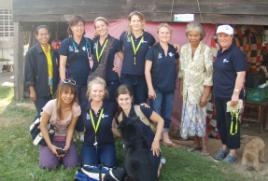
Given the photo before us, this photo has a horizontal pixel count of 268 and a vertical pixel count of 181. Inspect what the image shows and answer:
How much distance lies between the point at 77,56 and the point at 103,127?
45.2 inches

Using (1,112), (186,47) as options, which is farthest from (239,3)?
(1,112)

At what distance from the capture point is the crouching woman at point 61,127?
4.84m

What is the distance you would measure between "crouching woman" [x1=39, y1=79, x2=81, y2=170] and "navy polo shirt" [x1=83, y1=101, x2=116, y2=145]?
22 centimetres

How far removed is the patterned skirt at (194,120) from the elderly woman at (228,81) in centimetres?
24

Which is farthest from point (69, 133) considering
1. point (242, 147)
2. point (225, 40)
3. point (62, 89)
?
point (242, 147)

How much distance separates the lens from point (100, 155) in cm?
490

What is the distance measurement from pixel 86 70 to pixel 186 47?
1371 mm

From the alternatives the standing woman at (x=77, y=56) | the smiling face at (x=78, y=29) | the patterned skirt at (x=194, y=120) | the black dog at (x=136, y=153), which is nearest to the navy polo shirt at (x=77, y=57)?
the standing woman at (x=77, y=56)

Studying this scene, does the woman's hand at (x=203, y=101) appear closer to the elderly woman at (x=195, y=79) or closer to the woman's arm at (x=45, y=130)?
the elderly woman at (x=195, y=79)

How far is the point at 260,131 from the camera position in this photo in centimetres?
759

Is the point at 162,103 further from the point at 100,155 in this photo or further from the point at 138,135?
the point at 138,135

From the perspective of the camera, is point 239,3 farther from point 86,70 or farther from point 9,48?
point 9,48

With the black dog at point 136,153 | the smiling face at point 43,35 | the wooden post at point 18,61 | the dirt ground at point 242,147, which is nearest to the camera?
the black dog at point 136,153

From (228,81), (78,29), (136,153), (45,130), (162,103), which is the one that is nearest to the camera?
(136,153)
